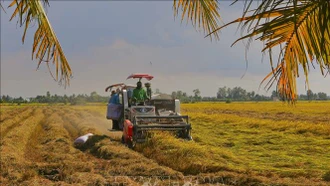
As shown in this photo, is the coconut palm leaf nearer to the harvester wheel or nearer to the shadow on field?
the harvester wheel

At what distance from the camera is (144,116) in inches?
479

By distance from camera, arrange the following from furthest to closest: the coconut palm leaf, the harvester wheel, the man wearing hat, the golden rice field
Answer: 1. the man wearing hat
2. the harvester wheel
3. the golden rice field
4. the coconut palm leaf

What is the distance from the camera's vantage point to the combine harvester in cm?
1191

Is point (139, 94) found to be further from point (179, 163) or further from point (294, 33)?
point (294, 33)

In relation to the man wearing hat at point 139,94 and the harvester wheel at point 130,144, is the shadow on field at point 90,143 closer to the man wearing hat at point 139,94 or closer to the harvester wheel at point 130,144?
the harvester wheel at point 130,144

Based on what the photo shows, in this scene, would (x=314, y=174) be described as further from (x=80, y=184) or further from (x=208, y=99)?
(x=208, y=99)

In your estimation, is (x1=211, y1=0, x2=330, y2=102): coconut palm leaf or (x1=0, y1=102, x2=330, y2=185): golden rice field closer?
(x1=211, y1=0, x2=330, y2=102): coconut palm leaf

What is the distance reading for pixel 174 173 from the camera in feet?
26.2

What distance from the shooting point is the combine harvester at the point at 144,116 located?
39.1 feet

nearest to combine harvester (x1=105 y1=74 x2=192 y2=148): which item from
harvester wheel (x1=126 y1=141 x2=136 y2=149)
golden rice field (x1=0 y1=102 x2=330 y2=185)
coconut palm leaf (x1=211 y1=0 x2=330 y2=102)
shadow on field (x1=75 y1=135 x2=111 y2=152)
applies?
harvester wheel (x1=126 y1=141 x2=136 y2=149)

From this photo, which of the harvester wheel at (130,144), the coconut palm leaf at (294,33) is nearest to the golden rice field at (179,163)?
the harvester wheel at (130,144)

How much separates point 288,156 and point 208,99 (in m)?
97.9

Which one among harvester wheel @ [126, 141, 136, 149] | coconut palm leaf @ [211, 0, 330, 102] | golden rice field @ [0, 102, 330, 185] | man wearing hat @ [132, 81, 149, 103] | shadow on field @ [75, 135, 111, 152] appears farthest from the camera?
shadow on field @ [75, 135, 111, 152]

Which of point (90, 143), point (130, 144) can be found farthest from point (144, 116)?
point (90, 143)
